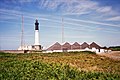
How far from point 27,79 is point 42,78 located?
1014 mm

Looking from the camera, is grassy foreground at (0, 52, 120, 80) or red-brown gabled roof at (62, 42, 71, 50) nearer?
grassy foreground at (0, 52, 120, 80)

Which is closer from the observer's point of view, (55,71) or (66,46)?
(55,71)

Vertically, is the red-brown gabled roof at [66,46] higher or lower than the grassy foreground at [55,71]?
higher

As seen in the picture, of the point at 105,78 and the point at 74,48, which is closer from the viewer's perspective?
the point at 105,78

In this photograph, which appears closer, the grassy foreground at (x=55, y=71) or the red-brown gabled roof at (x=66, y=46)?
the grassy foreground at (x=55, y=71)

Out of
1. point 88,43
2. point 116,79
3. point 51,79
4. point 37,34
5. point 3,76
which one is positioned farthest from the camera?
point 88,43

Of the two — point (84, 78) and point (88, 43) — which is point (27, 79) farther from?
point (88, 43)

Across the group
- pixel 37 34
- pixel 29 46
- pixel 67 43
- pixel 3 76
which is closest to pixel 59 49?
pixel 67 43

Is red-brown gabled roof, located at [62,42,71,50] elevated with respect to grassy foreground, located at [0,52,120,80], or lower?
elevated

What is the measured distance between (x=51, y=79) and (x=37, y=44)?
53.6m

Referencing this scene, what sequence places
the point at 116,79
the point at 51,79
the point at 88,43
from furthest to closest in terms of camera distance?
the point at 88,43 → the point at 51,79 → the point at 116,79

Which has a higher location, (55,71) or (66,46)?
(66,46)

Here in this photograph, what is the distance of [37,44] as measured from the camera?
66.8 metres

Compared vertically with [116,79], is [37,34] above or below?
above
